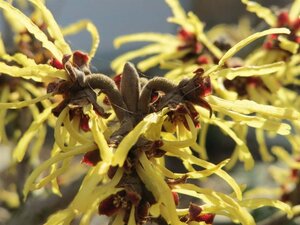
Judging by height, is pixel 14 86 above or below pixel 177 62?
above

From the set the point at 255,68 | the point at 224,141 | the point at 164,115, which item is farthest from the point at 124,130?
the point at 224,141

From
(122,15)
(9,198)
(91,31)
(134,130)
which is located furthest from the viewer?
(122,15)

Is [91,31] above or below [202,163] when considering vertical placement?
above

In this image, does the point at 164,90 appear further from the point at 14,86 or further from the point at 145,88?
the point at 14,86

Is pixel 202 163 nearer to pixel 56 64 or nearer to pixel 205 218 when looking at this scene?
pixel 205 218

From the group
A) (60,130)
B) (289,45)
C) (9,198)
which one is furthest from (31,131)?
(9,198)

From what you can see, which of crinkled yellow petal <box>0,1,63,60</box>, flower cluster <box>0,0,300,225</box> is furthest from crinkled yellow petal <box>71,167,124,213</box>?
crinkled yellow petal <box>0,1,63,60</box>

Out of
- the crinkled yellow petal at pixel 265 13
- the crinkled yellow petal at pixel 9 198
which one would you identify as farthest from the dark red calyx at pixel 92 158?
the crinkled yellow petal at pixel 9 198
